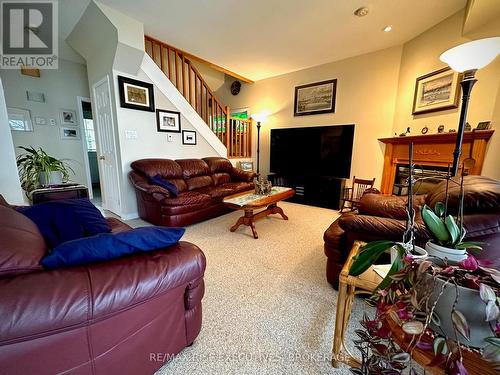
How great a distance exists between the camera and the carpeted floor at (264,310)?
108 centimetres

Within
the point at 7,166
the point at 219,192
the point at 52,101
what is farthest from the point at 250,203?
the point at 52,101

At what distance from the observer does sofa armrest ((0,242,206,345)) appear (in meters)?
0.56

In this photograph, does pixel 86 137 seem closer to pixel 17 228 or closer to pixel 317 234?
pixel 17 228

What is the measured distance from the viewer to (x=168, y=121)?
3.62 metres

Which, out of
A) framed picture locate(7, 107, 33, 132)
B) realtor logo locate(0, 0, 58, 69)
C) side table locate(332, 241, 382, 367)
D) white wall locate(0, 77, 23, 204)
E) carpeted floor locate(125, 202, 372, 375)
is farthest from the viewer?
framed picture locate(7, 107, 33, 132)

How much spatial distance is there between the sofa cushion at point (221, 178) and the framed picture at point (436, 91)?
3302 millimetres

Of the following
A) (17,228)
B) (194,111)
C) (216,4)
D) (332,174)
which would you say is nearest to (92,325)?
(17,228)

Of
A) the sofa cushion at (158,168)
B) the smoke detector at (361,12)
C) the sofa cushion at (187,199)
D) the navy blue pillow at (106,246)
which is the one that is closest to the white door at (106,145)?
the sofa cushion at (158,168)

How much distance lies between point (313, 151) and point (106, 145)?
378 centimetres

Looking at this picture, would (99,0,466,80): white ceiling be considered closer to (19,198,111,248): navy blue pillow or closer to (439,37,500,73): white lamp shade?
(439,37,500,73): white lamp shade

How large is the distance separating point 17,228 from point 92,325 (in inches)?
19.6

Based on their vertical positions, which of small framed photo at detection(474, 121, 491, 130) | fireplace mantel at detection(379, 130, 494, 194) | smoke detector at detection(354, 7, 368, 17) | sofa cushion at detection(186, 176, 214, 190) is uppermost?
smoke detector at detection(354, 7, 368, 17)

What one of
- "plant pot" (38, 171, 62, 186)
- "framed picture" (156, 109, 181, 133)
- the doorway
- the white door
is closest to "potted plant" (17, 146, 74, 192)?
"plant pot" (38, 171, 62, 186)

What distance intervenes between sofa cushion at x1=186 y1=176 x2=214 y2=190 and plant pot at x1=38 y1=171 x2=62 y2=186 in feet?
5.49
